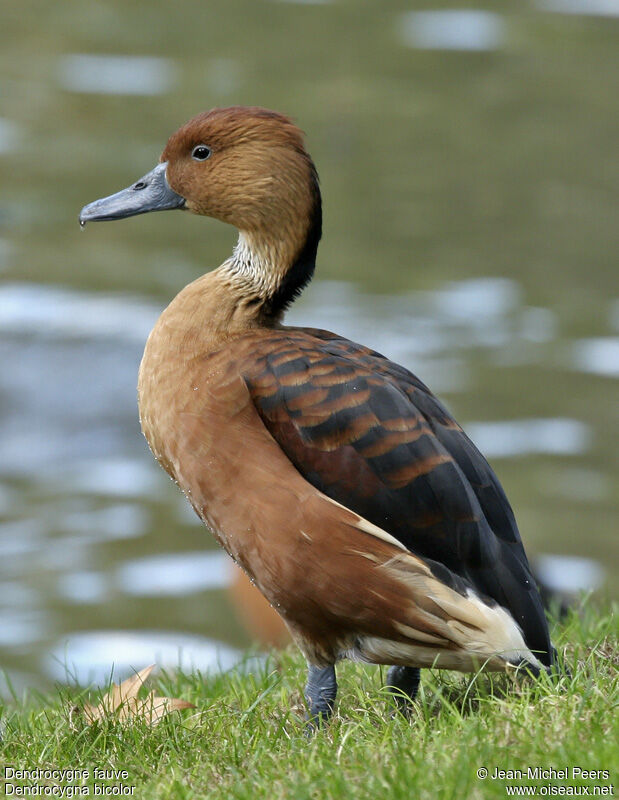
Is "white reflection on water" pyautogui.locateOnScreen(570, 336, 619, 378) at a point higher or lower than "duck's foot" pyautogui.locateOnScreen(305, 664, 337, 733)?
higher

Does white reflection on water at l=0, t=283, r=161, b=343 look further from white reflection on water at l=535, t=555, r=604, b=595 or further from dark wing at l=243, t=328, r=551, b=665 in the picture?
dark wing at l=243, t=328, r=551, b=665

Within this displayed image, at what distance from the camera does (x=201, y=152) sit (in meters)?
5.27

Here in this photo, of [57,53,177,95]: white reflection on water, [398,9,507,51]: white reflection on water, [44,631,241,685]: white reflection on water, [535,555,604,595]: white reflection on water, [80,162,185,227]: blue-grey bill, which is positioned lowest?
[44,631,241,685]: white reflection on water

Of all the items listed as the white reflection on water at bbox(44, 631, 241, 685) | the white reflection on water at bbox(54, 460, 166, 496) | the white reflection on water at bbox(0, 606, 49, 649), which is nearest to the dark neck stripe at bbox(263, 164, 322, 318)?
the white reflection on water at bbox(44, 631, 241, 685)

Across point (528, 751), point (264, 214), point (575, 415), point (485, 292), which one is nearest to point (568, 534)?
point (575, 415)

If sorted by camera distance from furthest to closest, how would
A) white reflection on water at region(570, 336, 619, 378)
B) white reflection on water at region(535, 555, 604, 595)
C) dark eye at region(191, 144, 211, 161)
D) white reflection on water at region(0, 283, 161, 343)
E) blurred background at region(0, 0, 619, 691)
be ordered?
1. white reflection on water at region(0, 283, 161, 343)
2. white reflection on water at region(570, 336, 619, 378)
3. blurred background at region(0, 0, 619, 691)
4. white reflection on water at region(535, 555, 604, 595)
5. dark eye at region(191, 144, 211, 161)

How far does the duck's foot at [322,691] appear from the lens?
471 centimetres

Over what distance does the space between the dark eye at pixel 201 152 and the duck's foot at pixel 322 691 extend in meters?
1.89

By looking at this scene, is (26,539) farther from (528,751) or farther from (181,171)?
(528,751)

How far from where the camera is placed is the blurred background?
33.6ft

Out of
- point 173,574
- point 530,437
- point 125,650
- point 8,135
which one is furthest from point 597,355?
point 8,135

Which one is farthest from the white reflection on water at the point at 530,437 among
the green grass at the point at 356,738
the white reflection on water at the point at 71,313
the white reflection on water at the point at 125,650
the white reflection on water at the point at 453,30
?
the white reflection on water at the point at 453,30

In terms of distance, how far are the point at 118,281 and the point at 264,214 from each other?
28.0ft

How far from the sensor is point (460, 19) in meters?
19.4
